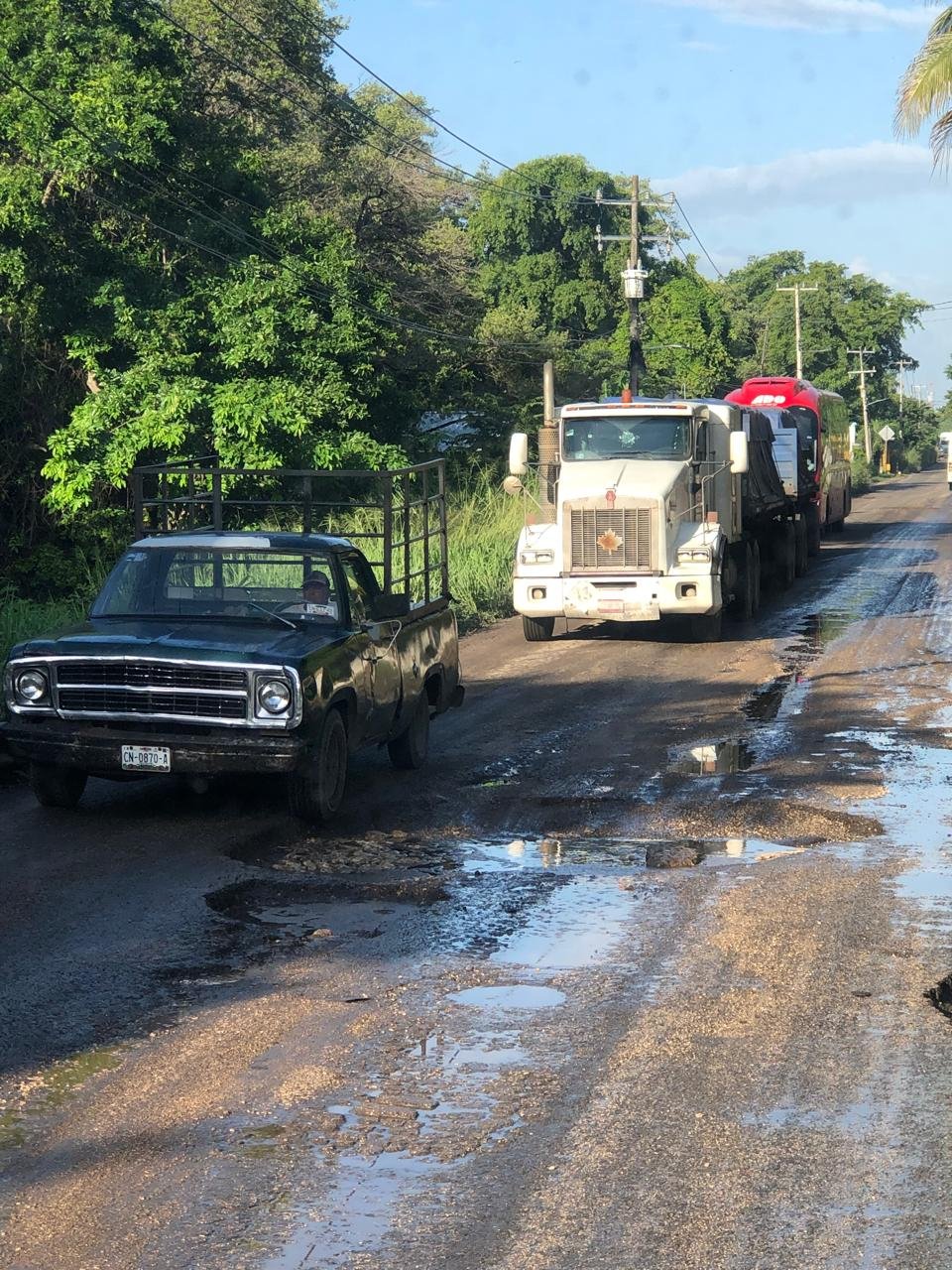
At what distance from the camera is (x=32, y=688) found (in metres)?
9.38

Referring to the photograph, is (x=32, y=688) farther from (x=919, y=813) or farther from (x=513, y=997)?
(x=919, y=813)

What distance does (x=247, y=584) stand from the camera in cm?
1035

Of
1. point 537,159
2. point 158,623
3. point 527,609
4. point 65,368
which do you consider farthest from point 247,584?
point 537,159

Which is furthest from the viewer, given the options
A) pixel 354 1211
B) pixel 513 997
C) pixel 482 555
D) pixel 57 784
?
pixel 482 555

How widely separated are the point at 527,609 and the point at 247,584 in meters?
8.74

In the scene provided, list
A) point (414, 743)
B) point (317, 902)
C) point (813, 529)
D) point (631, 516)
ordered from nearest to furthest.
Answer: point (317, 902)
point (414, 743)
point (631, 516)
point (813, 529)

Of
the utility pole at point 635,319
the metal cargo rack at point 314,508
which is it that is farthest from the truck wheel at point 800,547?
the utility pole at point 635,319

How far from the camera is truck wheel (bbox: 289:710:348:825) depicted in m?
9.28

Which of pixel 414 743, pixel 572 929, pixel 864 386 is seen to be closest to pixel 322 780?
pixel 414 743

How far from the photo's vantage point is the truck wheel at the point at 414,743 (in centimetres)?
1133

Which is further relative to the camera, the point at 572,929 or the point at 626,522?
the point at 626,522

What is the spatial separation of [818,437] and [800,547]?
832cm

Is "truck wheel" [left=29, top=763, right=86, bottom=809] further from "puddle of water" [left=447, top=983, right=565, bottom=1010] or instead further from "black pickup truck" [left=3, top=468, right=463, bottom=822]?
"puddle of water" [left=447, top=983, right=565, bottom=1010]

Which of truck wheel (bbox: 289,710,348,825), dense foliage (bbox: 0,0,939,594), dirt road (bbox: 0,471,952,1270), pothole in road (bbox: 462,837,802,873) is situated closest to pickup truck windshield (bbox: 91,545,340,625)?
truck wheel (bbox: 289,710,348,825)
